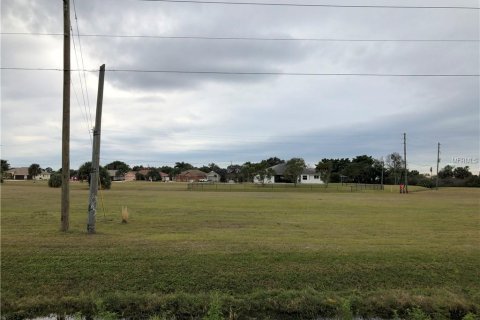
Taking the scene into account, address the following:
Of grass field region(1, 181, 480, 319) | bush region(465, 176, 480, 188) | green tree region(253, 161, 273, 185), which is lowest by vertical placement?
grass field region(1, 181, 480, 319)

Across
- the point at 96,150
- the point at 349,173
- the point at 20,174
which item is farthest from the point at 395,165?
the point at 20,174

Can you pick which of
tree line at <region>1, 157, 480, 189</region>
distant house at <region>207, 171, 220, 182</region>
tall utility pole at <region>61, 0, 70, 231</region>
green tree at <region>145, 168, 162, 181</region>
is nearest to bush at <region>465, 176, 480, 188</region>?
tree line at <region>1, 157, 480, 189</region>

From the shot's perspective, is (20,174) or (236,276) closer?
(236,276)

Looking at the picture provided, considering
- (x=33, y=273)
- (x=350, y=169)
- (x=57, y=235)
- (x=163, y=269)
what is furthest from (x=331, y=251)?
(x=350, y=169)

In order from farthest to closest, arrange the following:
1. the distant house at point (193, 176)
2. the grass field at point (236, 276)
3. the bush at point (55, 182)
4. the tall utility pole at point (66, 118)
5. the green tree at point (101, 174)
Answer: the distant house at point (193, 176) → the bush at point (55, 182) → the green tree at point (101, 174) → the tall utility pole at point (66, 118) → the grass field at point (236, 276)

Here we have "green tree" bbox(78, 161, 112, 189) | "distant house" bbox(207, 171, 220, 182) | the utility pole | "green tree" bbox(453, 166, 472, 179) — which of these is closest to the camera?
the utility pole

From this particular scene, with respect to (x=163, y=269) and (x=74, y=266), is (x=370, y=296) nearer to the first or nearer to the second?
(x=163, y=269)

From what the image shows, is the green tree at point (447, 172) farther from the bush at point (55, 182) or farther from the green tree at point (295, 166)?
the bush at point (55, 182)

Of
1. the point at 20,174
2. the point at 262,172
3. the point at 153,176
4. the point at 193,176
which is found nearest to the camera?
the point at 262,172

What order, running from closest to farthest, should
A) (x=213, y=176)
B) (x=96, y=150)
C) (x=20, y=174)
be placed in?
(x=96, y=150) < (x=213, y=176) < (x=20, y=174)

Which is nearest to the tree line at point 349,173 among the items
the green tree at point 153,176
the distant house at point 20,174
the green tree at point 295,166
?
the green tree at point 295,166

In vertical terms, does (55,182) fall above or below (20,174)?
below

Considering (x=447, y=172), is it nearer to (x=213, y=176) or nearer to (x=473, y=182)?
(x=473, y=182)

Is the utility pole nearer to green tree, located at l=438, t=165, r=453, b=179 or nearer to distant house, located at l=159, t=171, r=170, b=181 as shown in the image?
green tree, located at l=438, t=165, r=453, b=179
